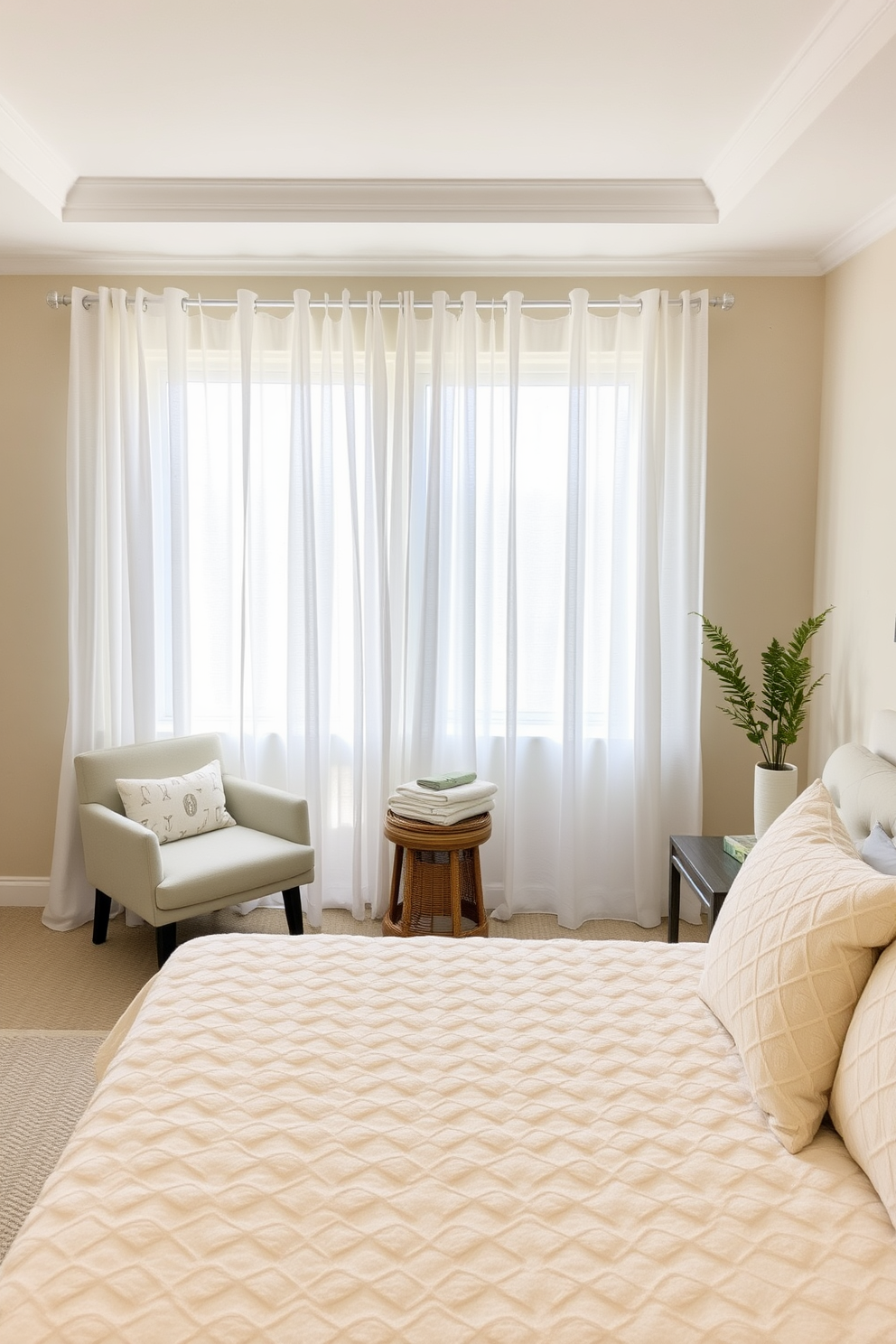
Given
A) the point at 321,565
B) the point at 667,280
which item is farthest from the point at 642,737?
the point at 667,280

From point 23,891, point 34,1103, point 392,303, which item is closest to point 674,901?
point 34,1103

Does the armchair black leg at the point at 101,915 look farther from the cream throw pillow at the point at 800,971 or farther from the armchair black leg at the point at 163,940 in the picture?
the cream throw pillow at the point at 800,971

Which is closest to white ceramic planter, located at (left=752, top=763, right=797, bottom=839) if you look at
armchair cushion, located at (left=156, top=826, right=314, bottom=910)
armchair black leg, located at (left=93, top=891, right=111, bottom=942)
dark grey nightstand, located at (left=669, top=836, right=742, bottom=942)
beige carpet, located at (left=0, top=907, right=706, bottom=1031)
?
dark grey nightstand, located at (left=669, top=836, right=742, bottom=942)

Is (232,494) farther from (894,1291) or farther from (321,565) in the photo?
(894,1291)

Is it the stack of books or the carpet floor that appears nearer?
the carpet floor

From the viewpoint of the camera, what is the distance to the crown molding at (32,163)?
2918mm

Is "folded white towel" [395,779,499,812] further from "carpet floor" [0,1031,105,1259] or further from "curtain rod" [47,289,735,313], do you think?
"curtain rod" [47,289,735,313]

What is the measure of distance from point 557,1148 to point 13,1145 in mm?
1701

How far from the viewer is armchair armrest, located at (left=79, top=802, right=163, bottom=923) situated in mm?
3320

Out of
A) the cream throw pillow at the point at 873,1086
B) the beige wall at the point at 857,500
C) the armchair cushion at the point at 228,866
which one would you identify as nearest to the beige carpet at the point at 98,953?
the armchair cushion at the point at 228,866

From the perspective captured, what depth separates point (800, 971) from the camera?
1.63 meters

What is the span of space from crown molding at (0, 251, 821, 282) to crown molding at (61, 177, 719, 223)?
426mm

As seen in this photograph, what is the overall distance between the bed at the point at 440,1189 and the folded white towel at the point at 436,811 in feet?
4.82

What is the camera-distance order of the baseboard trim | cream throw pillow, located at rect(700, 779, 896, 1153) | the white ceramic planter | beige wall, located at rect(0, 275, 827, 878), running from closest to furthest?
cream throw pillow, located at rect(700, 779, 896, 1153) < the white ceramic planter < beige wall, located at rect(0, 275, 827, 878) < the baseboard trim
